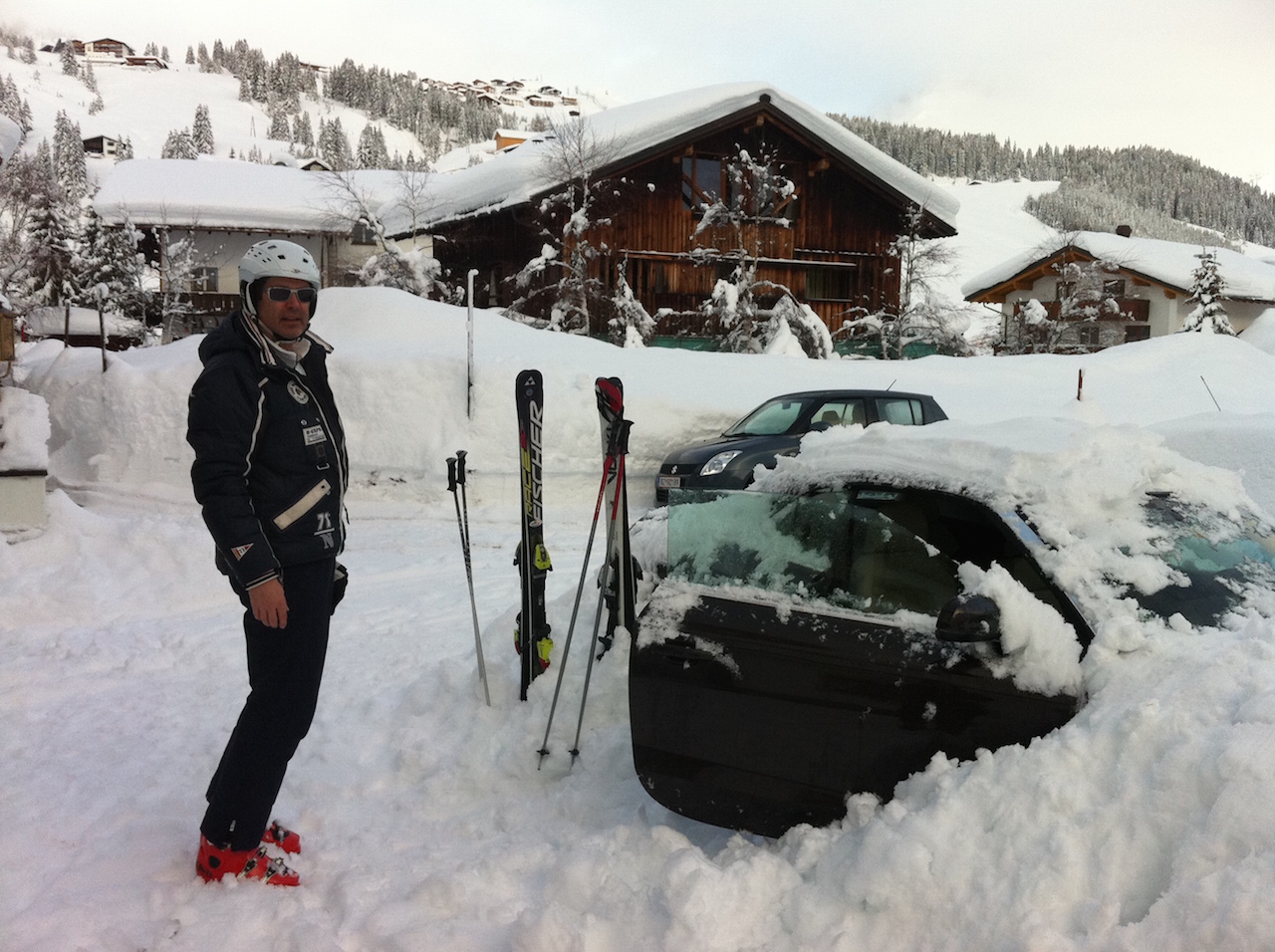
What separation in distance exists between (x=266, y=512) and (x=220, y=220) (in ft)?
127

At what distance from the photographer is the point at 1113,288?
37781 mm

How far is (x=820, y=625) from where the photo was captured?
9.55 ft

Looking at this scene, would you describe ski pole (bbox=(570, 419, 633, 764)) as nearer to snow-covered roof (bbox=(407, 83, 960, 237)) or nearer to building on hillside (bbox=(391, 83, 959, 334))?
building on hillside (bbox=(391, 83, 959, 334))

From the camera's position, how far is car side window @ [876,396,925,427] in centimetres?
1031

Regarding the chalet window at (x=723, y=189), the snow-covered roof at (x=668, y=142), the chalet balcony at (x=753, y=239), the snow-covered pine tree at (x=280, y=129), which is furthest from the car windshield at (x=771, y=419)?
the snow-covered pine tree at (x=280, y=129)

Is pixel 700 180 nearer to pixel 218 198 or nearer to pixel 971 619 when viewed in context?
pixel 218 198

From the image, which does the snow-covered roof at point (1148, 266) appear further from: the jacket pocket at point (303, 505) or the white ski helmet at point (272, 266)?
A: the jacket pocket at point (303, 505)

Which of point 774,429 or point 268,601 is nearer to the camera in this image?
point 268,601

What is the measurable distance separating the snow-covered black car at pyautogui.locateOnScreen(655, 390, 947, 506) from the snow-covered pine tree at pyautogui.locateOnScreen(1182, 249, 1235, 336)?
29.7 metres

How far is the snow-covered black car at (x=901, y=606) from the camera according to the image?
2650 mm

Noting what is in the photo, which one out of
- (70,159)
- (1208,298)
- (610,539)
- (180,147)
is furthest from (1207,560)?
(180,147)

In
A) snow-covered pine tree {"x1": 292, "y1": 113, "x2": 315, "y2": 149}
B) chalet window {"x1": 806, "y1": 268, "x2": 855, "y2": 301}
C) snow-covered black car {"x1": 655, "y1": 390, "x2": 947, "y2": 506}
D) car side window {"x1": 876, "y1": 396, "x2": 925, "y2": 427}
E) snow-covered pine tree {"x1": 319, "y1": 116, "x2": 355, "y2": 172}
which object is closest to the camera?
snow-covered black car {"x1": 655, "y1": 390, "x2": 947, "y2": 506}

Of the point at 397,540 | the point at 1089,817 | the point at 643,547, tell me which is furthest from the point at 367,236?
the point at 1089,817

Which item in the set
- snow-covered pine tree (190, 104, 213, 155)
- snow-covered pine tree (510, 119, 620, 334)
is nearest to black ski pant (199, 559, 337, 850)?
snow-covered pine tree (510, 119, 620, 334)
